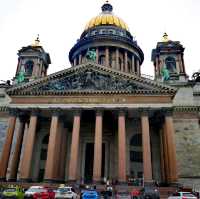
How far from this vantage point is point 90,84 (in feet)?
95.3

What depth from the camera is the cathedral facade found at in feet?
85.7

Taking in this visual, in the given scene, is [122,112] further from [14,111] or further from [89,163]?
[14,111]

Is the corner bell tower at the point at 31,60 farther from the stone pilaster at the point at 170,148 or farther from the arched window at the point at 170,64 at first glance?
the stone pilaster at the point at 170,148

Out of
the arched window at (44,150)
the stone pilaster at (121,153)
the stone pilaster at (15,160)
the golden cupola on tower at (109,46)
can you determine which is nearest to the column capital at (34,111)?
the stone pilaster at (15,160)

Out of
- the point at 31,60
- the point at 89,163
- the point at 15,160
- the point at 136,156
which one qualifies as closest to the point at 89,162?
the point at 89,163

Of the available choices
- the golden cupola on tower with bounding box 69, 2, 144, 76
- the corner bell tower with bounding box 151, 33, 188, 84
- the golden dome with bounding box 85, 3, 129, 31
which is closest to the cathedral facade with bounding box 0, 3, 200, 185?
the corner bell tower with bounding box 151, 33, 188, 84

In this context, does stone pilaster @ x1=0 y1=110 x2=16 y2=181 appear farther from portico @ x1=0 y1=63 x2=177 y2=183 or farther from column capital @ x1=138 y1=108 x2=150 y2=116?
column capital @ x1=138 y1=108 x2=150 y2=116

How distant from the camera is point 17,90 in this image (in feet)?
96.8

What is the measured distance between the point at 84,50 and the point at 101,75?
21.0 meters

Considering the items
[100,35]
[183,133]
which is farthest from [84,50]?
[183,133]

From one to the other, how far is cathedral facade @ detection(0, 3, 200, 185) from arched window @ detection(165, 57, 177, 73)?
2821 millimetres

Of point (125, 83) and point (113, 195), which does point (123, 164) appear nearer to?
point (113, 195)

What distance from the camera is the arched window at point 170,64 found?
4012 cm

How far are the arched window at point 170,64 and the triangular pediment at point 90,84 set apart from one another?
13074 millimetres
